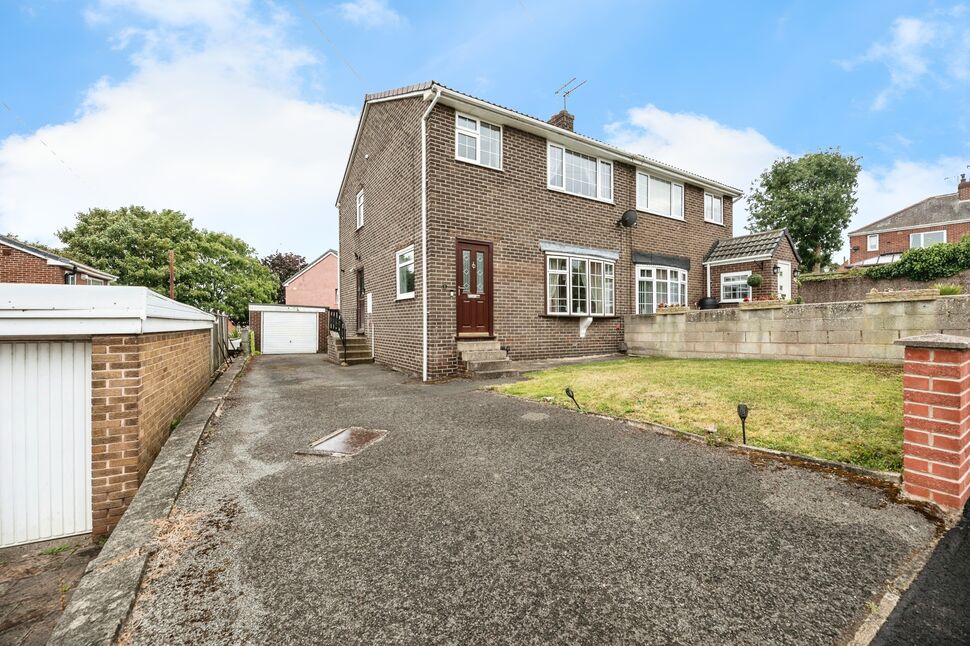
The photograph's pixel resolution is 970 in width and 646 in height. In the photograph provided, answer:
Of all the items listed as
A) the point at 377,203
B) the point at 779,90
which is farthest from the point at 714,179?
the point at 377,203

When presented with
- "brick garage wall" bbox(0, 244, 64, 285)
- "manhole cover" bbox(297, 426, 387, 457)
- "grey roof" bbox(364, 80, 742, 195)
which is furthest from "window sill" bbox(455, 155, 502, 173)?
"brick garage wall" bbox(0, 244, 64, 285)

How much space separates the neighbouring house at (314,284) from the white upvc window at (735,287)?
97.3 ft

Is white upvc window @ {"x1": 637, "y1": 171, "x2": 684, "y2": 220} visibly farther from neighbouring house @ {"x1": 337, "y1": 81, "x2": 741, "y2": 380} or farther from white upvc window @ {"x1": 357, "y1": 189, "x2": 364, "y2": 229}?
white upvc window @ {"x1": 357, "y1": 189, "x2": 364, "y2": 229}

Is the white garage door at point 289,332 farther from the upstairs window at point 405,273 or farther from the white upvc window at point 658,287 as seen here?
the white upvc window at point 658,287

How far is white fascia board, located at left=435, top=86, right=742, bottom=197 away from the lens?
9.59 meters

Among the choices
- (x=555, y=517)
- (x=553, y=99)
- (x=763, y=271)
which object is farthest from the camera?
(x=763, y=271)

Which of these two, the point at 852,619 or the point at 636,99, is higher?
the point at 636,99

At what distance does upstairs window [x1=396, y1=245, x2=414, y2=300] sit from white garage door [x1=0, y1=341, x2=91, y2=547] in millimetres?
6966

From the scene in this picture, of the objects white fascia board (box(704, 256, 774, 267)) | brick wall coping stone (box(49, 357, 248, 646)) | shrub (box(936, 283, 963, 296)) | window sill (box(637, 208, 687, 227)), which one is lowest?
brick wall coping stone (box(49, 357, 248, 646))

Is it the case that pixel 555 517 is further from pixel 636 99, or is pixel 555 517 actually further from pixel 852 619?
pixel 636 99

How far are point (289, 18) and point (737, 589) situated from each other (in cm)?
1212

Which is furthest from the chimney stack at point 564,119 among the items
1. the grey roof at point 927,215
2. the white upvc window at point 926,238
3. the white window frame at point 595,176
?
the grey roof at point 927,215

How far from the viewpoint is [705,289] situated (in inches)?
597

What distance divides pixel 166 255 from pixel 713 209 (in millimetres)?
38039
